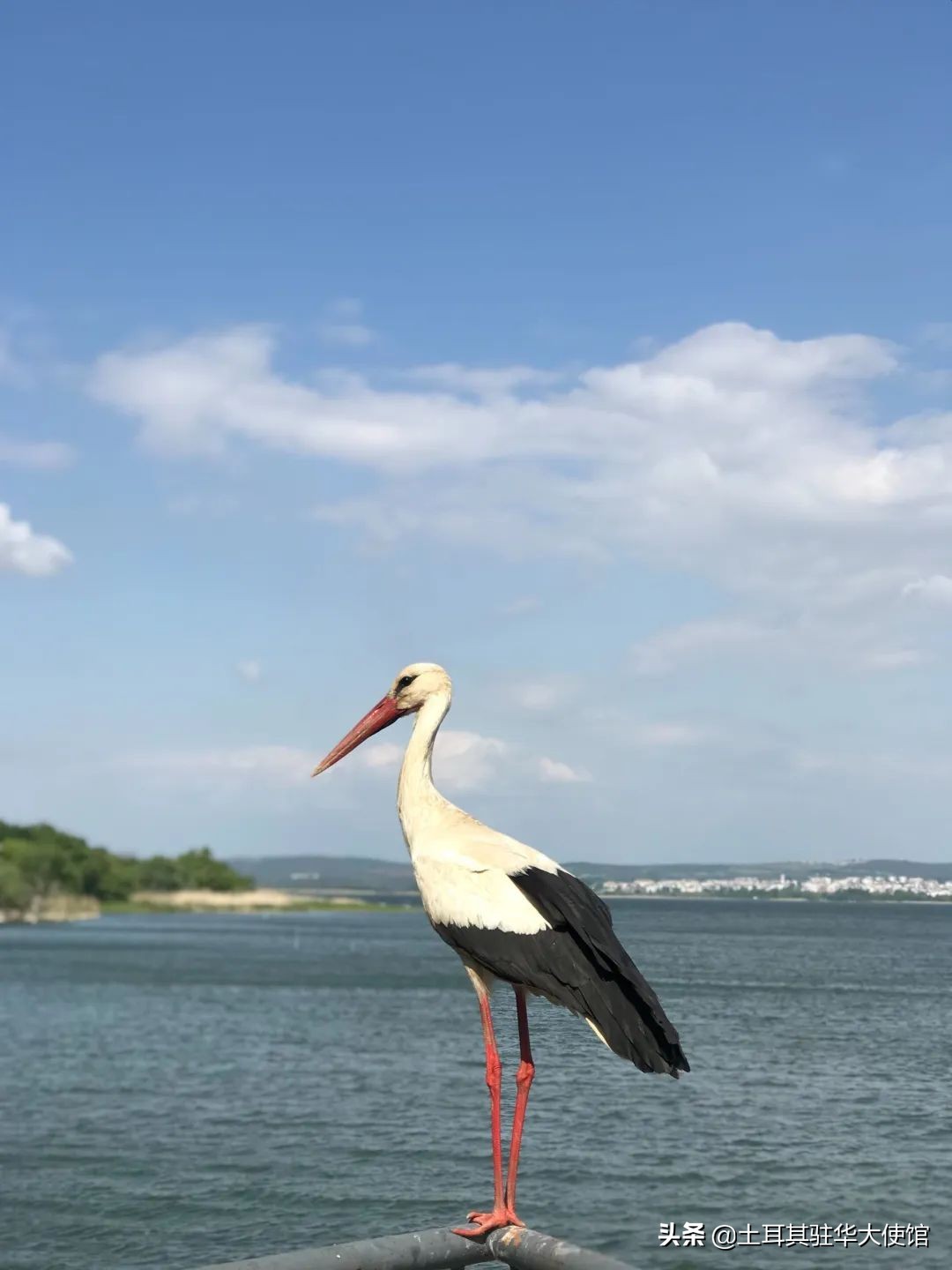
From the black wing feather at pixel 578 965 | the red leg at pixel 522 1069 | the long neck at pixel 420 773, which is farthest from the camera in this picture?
the long neck at pixel 420 773

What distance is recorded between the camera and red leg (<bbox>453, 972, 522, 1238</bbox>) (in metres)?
4.01

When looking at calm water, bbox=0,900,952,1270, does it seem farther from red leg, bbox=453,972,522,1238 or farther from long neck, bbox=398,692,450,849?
long neck, bbox=398,692,450,849

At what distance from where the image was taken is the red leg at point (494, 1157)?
13.2 feet

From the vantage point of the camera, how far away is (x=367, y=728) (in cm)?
547

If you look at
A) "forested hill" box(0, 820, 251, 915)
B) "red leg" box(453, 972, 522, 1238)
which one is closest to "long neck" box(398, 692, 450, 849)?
"red leg" box(453, 972, 522, 1238)

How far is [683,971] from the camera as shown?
84.8 m

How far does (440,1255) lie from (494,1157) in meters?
0.92

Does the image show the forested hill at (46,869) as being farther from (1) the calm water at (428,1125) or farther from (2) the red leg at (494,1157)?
(2) the red leg at (494,1157)

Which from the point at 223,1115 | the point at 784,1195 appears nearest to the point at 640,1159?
the point at 784,1195

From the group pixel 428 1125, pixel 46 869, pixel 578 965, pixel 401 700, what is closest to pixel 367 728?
pixel 401 700

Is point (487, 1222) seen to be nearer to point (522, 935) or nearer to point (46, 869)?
point (522, 935)

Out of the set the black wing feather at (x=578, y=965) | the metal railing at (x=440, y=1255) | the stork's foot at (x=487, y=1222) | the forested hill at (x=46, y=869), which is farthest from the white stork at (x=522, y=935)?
the forested hill at (x=46, y=869)

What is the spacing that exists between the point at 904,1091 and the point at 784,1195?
13080 millimetres

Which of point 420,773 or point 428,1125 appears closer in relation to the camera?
point 420,773
